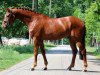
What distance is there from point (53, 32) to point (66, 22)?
28.2 inches

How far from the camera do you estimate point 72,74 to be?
16578mm

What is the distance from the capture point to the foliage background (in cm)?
3930

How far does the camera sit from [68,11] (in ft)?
350

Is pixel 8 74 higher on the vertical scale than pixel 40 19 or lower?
lower

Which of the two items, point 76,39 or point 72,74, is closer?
point 72,74

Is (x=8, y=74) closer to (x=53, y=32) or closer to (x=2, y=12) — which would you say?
(x=53, y=32)

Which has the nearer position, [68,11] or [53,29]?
[53,29]

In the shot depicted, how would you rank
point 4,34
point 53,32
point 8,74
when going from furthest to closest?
point 4,34, point 53,32, point 8,74

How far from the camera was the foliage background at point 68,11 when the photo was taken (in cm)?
3930

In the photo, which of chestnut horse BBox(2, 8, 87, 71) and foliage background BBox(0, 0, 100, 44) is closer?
chestnut horse BBox(2, 8, 87, 71)

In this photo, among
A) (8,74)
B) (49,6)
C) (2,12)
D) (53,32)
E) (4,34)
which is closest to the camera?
(8,74)

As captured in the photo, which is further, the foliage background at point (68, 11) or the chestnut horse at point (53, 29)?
the foliage background at point (68, 11)

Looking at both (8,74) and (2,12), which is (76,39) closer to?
(8,74)

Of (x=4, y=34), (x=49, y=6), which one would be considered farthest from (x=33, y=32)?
→ (x=49, y=6)
